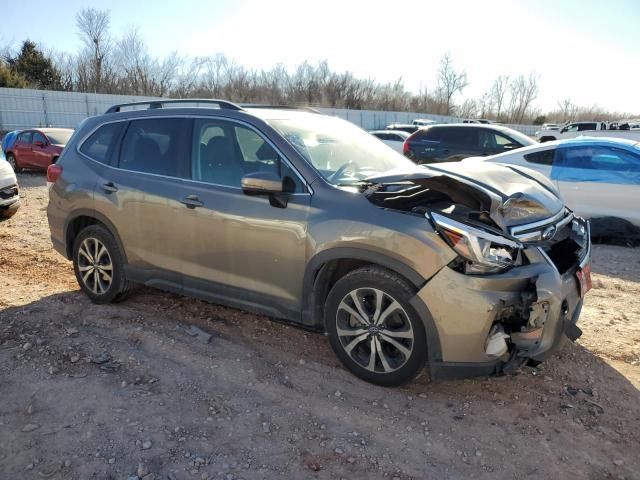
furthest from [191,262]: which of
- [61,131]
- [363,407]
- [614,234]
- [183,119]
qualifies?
[61,131]

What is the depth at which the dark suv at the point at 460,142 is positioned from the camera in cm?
1249

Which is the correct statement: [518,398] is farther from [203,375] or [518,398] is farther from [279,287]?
[203,375]

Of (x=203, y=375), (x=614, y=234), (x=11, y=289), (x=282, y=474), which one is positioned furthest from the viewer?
(x=614, y=234)

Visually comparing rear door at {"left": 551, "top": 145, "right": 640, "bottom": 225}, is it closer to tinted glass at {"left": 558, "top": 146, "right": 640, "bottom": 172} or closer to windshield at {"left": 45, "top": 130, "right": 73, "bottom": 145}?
tinted glass at {"left": 558, "top": 146, "right": 640, "bottom": 172}

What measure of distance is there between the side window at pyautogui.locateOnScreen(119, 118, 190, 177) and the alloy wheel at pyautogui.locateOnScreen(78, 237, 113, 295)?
850 mm

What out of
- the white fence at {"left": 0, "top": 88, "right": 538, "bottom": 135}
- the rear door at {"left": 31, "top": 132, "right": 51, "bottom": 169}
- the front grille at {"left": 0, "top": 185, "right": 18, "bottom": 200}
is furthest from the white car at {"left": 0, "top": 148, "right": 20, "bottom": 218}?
the white fence at {"left": 0, "top": 88, "right": 538, "bottom": 135}

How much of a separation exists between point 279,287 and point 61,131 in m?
15.2

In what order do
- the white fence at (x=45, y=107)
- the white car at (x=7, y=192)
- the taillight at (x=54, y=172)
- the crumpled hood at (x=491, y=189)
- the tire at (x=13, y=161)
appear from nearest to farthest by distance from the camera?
the crumpled hood at (x=491, y=189) < the taillight at (x=54, y=172) < the white car at (x=7, y=192) < the tire at (x=13, y=161) < the white fence at (x=45, y=107)

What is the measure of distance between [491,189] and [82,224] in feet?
12.7

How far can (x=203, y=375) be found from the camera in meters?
3.62

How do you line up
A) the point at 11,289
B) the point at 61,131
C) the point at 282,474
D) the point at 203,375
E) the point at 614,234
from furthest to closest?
1. the point at 61,131
2. the point at 614,234
3. the point at 11,289
4. the point at 203,375
5. the point at 282,474

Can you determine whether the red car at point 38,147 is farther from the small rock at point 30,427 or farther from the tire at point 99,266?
the small rock at point 30,427

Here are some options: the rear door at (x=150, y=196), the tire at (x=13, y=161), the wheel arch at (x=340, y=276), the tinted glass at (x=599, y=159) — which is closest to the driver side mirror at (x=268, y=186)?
the wheel arch at (x=340, y=276)

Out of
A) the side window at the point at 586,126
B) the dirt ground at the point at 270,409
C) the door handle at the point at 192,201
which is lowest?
the dirt ground at the point at 270,409
